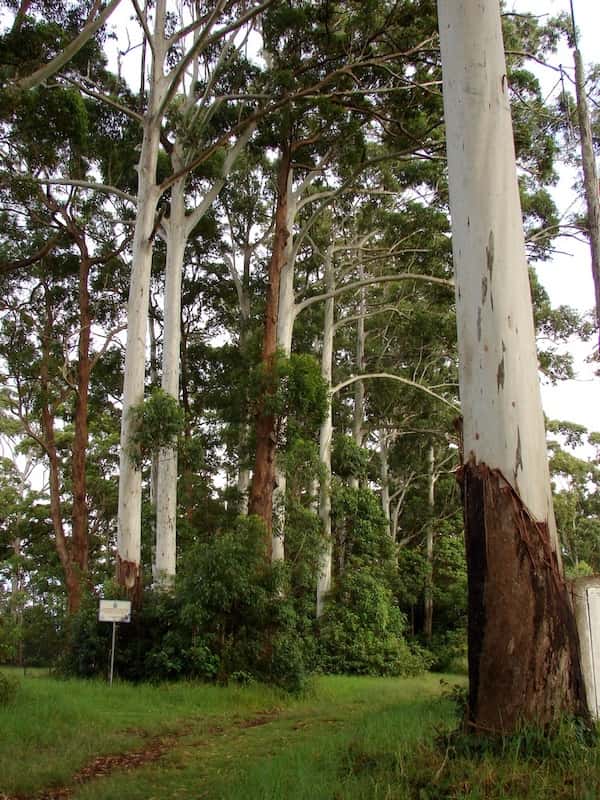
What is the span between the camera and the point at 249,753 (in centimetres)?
670

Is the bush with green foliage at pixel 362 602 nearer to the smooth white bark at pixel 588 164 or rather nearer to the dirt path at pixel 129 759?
the smooth white bark at pixel 588 164

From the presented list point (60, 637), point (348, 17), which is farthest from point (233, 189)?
point (60, 637)

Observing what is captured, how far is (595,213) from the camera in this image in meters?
13.6

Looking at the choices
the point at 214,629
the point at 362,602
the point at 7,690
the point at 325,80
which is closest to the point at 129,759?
the point at 7,690

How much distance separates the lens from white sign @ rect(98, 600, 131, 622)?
1195 cm

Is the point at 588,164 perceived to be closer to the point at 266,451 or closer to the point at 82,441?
the point at 266,451

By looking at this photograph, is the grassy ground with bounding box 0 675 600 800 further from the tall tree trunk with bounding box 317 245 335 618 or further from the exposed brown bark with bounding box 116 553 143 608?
the tall tree trunk with bounding box 317 245 335 618

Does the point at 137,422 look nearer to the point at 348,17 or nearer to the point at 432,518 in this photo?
the point at 348,17

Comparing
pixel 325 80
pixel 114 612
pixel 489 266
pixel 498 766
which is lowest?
pixel 498 766

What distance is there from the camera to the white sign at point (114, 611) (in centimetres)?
1195

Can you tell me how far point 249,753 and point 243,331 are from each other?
17697mm

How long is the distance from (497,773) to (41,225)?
64.8ft

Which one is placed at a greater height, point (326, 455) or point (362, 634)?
point (326, 455)

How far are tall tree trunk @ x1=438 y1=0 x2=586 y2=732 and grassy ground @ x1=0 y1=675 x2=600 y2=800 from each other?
14.2 inches
